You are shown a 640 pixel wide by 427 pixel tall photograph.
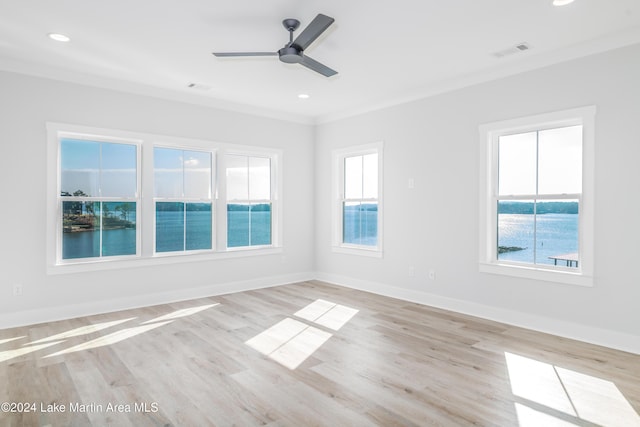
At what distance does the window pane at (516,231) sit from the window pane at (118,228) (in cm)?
474

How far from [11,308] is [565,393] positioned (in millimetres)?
5423

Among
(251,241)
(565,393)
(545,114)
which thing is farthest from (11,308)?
(545,114)

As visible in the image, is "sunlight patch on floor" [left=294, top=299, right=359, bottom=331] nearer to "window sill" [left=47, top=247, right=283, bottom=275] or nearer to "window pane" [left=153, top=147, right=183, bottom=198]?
"window sill" [left=47, top=247, right=283, bottom=275]

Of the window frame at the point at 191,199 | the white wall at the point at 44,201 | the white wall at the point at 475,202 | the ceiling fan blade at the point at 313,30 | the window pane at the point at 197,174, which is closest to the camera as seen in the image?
the ceiling fan blade at the point at 313,30

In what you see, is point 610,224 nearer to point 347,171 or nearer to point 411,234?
point 411,234

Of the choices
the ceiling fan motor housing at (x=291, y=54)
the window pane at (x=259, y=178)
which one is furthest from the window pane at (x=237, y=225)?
the ceiling fan motor housing at (x=291, y=54)

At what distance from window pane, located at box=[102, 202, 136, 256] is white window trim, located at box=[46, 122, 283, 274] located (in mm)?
90

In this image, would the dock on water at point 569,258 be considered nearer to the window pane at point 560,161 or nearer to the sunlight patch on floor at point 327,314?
the window pane at point 560,161

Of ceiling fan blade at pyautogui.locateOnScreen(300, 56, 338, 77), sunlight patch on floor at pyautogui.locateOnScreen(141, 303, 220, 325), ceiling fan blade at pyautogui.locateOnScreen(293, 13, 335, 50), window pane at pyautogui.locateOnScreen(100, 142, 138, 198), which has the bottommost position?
sunlight patch on floor at pyautogui.locateOnScreen(141, 303, 220, 325)

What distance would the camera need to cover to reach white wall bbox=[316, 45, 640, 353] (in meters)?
3.57

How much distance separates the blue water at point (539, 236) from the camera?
401 centimetres

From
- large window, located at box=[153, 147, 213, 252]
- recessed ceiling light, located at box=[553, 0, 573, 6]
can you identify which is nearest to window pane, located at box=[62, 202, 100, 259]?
large window, located at box=[153, 147, 213, 252]

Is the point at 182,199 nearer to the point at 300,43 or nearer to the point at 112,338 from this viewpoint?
the point at 112,338

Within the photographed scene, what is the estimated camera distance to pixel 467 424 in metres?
2.31
